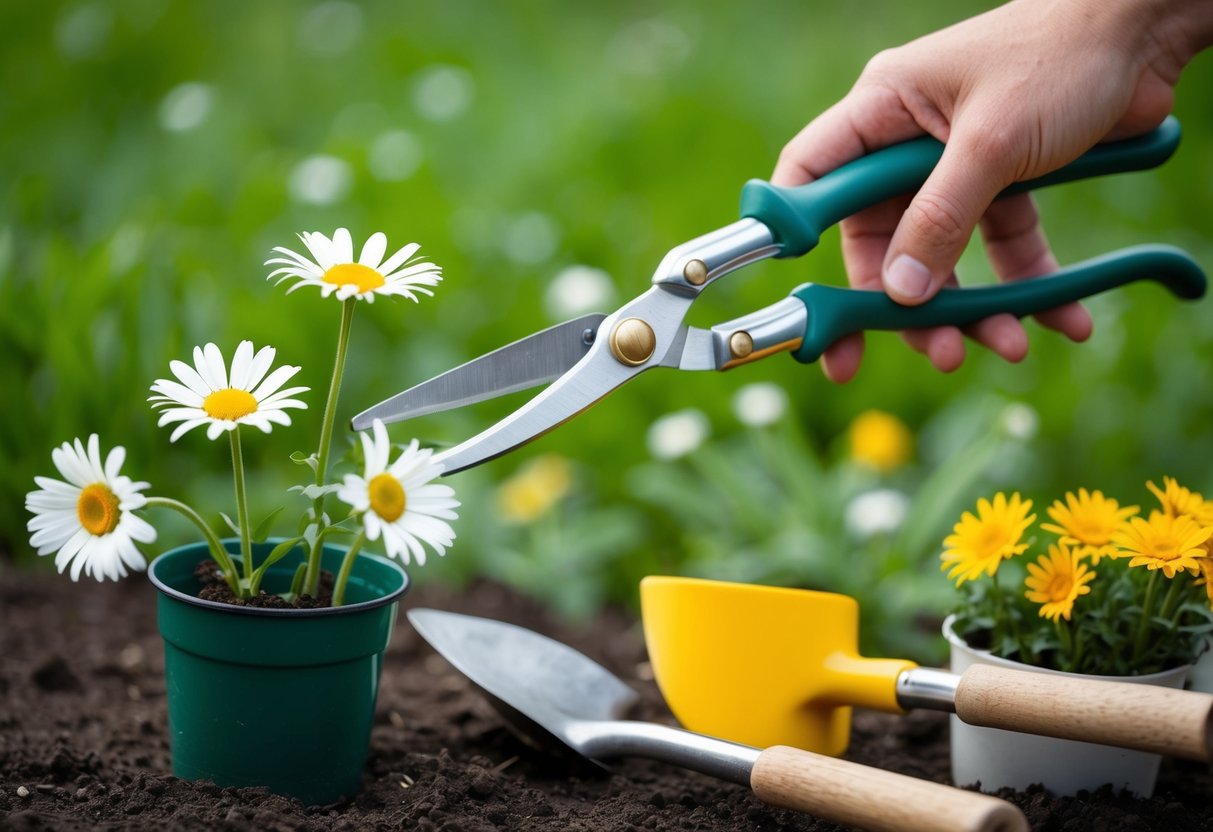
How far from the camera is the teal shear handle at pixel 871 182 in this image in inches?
53.6

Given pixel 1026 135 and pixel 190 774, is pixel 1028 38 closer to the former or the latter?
pixel 1026 135

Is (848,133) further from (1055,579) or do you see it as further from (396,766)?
(396,766)

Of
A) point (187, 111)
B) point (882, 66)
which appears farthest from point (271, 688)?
point (187, 111)

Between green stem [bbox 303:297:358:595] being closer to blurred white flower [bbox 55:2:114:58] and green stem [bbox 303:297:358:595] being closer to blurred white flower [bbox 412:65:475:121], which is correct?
blurred white flower [bbox 412:65:475:121]

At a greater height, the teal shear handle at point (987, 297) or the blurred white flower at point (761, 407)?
the teal shear handle at point (987, 297)

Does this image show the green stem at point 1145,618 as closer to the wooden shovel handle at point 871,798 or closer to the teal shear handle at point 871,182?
the wooden shovel handle at point 871,798

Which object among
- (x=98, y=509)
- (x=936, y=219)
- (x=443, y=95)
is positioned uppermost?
(x=443, y=95)

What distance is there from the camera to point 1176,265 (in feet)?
5.36

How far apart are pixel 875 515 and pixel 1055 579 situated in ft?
2.32

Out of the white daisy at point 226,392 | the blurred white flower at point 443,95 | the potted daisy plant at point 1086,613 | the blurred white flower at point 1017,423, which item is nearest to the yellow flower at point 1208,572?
the potted daisy plant at point 1086,613

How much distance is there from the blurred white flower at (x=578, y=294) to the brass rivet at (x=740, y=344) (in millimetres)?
1011

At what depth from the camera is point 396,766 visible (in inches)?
51.6

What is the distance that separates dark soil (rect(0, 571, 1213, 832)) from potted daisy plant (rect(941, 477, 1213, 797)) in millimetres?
43

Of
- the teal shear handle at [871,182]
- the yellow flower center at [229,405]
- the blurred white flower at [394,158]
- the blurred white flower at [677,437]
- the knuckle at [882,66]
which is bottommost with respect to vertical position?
the blurred white flower at [677,437]
